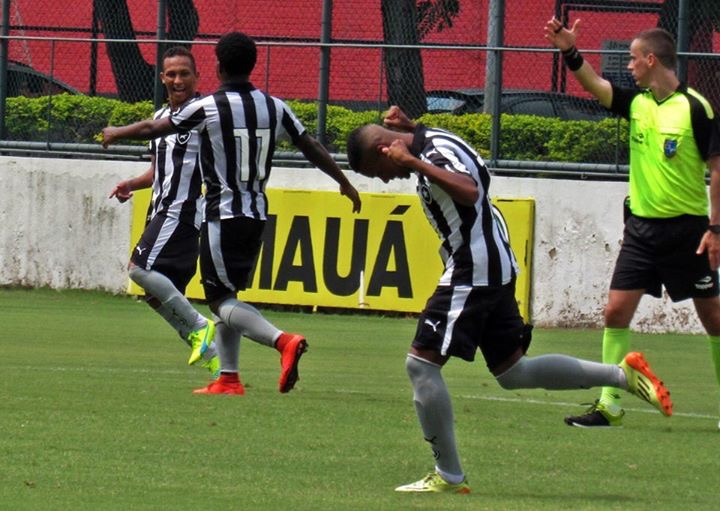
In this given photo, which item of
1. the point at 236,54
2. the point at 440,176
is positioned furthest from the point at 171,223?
the point at 440,176

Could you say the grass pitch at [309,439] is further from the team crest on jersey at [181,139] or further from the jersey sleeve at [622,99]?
the jersey sleeve at [622,99]

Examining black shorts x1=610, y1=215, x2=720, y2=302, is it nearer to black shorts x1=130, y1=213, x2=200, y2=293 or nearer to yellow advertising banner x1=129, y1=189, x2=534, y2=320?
black shorts x1=130, y1=213, x2=200, y2=293

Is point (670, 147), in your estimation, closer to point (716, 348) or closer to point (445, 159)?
point (716, 348)

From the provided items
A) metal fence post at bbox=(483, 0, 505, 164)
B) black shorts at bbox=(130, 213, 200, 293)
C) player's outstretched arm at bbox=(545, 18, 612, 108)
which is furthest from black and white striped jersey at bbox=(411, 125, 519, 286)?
metal fence post at bbox=(483, 0, 505, 164)

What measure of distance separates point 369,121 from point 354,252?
61.5 inches

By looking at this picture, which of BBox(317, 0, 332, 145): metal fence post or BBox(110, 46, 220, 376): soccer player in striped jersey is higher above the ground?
BBox(317, 0, 332, 145): metal fence post

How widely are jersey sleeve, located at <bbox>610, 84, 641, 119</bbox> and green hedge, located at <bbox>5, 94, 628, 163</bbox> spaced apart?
7567 mm

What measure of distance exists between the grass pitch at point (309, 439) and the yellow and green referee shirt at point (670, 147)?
4.06ft

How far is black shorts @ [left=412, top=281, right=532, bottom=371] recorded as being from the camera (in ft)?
24.3

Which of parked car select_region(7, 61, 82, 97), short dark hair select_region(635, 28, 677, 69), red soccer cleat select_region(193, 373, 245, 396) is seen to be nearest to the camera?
short dark hair select_region(635, 28, 677, 69)

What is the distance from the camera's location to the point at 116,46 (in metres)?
19.7

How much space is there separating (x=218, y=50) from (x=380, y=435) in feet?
8.82

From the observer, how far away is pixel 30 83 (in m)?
20.0

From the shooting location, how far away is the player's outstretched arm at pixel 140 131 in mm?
9859
